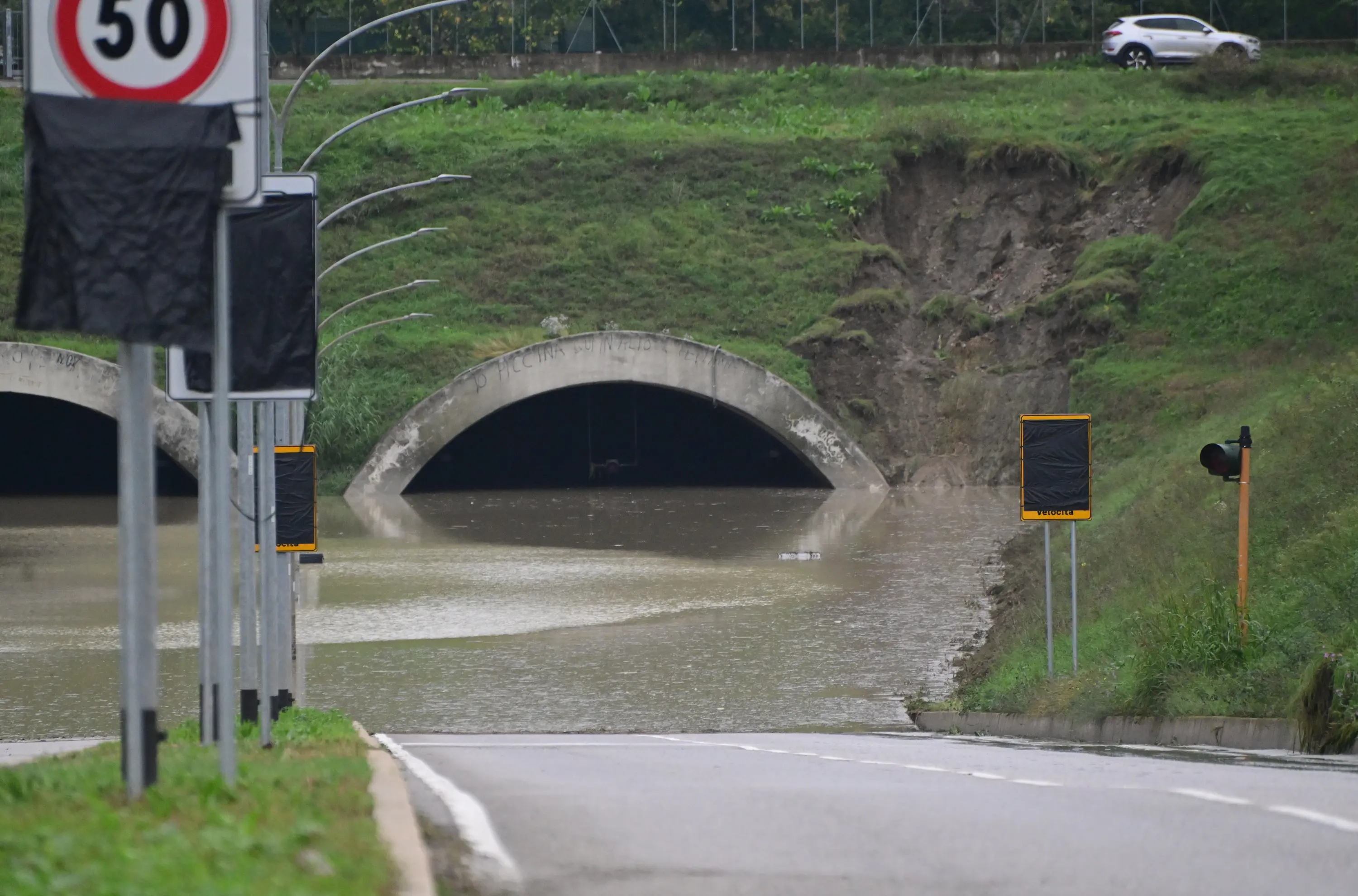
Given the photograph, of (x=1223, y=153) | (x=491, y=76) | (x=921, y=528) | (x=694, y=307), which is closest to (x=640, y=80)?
A: (x=491, y=76)

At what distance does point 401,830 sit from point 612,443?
44.0 m

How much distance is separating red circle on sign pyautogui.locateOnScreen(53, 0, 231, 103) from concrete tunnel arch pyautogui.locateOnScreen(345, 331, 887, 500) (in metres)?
36.0

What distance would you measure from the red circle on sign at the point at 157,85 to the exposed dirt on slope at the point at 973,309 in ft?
124

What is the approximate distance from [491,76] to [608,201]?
520 inches

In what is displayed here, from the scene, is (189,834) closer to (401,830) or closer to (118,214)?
(401,830)

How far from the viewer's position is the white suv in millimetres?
60312

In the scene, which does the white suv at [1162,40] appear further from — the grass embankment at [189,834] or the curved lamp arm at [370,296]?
the grass embankment at [189,834]

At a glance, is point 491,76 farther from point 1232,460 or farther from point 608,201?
point 1232,460

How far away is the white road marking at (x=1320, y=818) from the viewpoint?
25.8 ft

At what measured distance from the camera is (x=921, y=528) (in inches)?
1341

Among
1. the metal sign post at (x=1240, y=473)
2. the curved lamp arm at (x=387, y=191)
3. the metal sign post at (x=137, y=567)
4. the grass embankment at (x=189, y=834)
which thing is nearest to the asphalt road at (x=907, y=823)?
the grass embankment at (x=189, y=834)

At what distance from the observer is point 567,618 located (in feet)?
73.9

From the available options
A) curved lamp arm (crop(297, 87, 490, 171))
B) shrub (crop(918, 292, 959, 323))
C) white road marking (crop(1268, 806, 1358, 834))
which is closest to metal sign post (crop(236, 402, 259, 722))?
white road marking (crop(1268, 806, 1358, 834))

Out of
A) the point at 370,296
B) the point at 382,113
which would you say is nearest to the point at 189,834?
the point at 382,113
